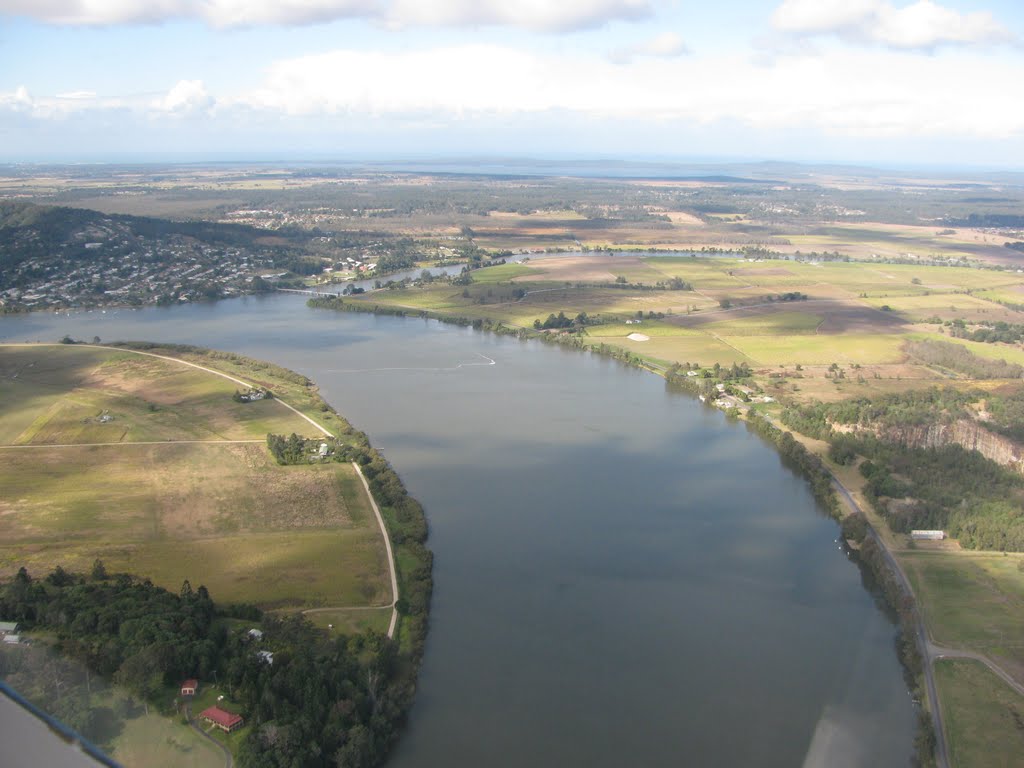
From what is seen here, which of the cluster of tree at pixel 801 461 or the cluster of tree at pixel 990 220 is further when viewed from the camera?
the cluster of tree at pixel 990 220

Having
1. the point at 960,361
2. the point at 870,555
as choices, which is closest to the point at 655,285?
the point at 960,361

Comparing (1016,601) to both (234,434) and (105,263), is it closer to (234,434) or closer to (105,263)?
(234,434)

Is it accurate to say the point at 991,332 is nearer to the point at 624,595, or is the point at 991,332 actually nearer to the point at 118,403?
the point at 624,595

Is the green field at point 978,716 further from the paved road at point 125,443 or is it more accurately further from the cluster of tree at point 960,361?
the cluster of tree at point 960,361

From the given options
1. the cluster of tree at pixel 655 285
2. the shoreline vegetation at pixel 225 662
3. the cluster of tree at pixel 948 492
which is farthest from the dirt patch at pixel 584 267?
the shoreline vegetation at pixel 225 662

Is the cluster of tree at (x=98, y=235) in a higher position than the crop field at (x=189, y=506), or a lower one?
higher

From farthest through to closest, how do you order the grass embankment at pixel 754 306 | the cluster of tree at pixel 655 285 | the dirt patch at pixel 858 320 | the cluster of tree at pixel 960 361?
the cluster of tree at pixel 655 285 < the dirt patch at pixel 858 320 < the grass embankment at pixel 754 306 < the cluster of tree at pixel 960 361

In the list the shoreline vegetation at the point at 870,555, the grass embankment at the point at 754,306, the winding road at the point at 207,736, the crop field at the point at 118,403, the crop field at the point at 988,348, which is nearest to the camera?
the winding road at the point at 207,736
